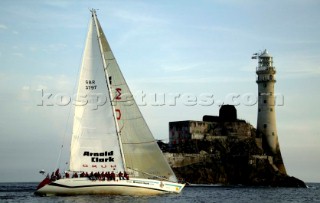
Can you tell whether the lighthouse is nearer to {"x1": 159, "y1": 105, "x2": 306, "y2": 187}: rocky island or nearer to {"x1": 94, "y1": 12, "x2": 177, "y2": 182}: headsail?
{"x1": 159, "y1": 105, "x2": 306, "y2": 187}: rocky island

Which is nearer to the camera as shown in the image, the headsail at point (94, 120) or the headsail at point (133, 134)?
the headsail at point (94, 120)

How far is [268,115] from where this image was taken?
8994cm

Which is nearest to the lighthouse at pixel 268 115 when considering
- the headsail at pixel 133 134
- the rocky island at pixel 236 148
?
the rocky island at pixel 236 148

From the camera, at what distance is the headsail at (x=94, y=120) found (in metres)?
37.0

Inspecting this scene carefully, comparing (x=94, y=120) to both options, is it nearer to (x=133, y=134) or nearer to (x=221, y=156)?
(x=133, y=134)

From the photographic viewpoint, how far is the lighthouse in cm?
8988

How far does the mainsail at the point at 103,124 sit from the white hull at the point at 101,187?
1.10 meters

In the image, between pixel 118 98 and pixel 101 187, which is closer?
pixel 101 187

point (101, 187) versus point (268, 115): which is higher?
point (268, 115)

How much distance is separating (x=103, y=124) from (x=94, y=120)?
0.68 metres

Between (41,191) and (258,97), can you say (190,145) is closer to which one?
(258,97)

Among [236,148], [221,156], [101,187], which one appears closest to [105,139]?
[101,187]

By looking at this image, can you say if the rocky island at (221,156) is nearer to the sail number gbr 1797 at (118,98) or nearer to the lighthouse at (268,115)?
the lighthouse at (268,115)

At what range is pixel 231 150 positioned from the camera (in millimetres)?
90125
